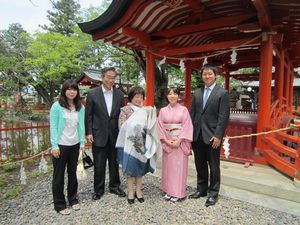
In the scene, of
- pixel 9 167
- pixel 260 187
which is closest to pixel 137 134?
pixel 260 187

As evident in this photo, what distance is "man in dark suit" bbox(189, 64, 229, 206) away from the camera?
→ 338 centimetres

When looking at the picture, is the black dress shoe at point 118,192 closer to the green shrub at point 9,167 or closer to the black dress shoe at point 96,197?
the black dress shoe at point 96,197

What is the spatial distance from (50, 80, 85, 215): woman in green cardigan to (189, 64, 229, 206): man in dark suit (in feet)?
5.28

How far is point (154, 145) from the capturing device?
11.8ft

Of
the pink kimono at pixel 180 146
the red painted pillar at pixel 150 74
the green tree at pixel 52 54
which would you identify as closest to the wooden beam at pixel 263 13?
the pink kimono at pixel 180 146

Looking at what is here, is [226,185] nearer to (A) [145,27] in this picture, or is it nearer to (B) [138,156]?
(B) [138,156]

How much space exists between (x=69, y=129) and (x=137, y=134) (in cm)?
90

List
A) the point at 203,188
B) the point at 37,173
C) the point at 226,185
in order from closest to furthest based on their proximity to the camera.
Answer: the point at 203,188, the point at 226,185, the point at 37,173

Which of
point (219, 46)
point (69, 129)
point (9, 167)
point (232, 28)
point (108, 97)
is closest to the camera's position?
point (69, 129)

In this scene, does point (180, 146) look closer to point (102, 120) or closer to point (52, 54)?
point (102, 120)

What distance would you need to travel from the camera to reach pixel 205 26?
5.43 m

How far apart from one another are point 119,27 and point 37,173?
11.9ft

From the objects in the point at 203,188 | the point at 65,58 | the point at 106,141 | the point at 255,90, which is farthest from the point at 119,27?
the point at 255,90

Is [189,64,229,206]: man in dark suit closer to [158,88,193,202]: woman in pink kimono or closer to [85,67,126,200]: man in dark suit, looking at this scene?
[158,88,193,202]: woman in pink kimono
